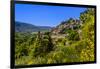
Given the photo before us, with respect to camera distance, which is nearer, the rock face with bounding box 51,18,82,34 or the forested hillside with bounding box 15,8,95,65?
the forested hillside with bounding box 15,8,95,65

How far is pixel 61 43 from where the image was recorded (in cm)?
247

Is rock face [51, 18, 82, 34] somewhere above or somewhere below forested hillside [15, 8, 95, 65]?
above

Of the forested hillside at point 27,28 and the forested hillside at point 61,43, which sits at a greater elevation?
the forested hillside at point 27,28

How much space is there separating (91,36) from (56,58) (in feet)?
1.64

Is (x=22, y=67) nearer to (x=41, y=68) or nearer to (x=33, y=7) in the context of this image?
(x=41, y=68)

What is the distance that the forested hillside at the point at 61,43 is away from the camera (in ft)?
→ 7.66

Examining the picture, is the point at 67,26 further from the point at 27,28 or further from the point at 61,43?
the point at 27,28

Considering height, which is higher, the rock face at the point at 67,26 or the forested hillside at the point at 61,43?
the rock face at the point at 67,26

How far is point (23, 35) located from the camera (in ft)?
7.69

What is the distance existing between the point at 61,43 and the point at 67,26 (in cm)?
21

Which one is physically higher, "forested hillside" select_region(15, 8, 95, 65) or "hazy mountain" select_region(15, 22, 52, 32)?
"hazy mountain" select_region(15, 22, 52, 32)

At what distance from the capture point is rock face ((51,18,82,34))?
2.46 metres

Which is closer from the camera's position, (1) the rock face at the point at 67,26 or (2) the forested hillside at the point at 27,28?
(2) the forested hillside at the point at 27,28

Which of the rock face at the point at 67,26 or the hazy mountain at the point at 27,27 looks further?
the rock face at the point at 67,26
